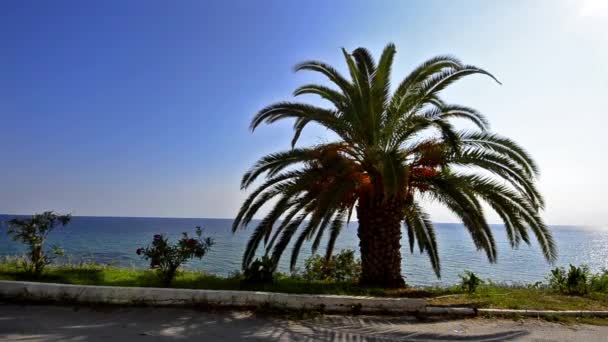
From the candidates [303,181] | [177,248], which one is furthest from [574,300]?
[177,248]

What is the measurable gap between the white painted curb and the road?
0.25m

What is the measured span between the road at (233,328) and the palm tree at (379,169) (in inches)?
110

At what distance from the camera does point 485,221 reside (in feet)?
30.9

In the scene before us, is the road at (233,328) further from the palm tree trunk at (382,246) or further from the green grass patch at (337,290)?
the palm tree trunk at (382,246)

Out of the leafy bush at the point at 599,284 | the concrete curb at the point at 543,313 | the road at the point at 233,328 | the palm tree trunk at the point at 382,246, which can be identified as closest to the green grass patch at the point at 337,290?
the concrete curb at the point at 543,313

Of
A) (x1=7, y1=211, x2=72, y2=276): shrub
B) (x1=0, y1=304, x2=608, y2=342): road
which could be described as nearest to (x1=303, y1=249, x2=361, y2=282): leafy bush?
(x1=0, y1=304, x2=608, y2=342): road

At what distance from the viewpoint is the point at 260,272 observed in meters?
9.11

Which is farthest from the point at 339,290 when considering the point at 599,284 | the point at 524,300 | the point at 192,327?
the point at 599,284

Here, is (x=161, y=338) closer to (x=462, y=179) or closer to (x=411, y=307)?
(x=411, y=307)

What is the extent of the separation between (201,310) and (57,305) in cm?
226

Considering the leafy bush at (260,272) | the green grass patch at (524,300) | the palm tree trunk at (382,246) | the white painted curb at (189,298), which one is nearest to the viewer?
the white painted curb at (189,298)

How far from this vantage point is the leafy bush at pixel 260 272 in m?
9.05

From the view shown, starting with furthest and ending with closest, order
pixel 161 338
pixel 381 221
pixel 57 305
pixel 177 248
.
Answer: pixel 381 221
pixel 177 248
pixel 57 305
pixel 161 338

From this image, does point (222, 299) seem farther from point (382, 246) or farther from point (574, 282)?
point (574, 282)
